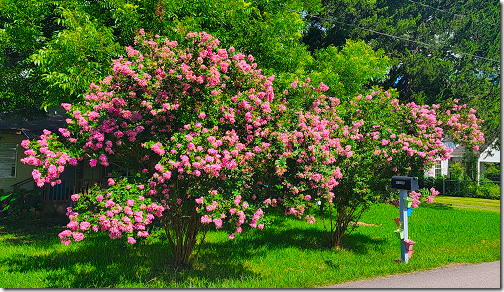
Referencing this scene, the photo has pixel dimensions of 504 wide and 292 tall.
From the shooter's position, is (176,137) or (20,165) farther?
(20,165)

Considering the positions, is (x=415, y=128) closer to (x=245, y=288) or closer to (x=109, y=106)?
(x=245, y=288)

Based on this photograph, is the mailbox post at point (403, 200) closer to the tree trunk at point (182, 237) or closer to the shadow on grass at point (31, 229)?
the tree trunk at point (182, 237)

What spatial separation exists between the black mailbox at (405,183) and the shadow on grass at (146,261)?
6.85 feet

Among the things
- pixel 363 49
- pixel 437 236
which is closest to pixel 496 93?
pixel 363 49

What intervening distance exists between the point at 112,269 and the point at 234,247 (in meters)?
2.70

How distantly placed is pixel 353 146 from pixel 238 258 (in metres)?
3.14

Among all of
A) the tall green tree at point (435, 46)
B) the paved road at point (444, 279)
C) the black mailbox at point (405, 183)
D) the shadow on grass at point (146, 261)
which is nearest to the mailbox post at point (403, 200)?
the black mailbox at point (405, 183)

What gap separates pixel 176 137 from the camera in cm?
564

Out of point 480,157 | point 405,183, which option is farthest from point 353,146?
point 480,157

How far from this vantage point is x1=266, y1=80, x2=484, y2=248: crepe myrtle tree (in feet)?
20.9

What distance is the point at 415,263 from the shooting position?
7.79 metres

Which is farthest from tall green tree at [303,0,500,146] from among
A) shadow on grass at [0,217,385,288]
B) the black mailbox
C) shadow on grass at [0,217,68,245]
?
shadow on grass at [0,217,68,245]

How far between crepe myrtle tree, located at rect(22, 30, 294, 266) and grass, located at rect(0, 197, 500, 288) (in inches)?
42.0

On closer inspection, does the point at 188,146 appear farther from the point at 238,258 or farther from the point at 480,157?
the point at 480,157
